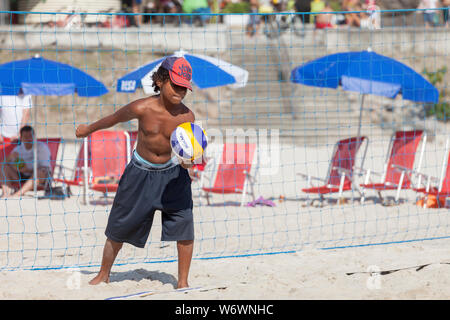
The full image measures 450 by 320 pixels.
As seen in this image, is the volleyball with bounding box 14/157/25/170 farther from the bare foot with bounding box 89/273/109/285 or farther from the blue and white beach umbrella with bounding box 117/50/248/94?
the bare foot with bounding box 89/273/109/285

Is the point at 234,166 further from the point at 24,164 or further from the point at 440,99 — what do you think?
the point at 440,99

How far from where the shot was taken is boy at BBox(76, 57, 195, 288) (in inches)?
162

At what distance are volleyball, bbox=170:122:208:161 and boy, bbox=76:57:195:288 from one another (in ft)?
0.66

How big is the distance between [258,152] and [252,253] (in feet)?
11.3

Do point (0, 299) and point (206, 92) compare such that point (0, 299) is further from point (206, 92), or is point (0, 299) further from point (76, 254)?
point (206, 92)

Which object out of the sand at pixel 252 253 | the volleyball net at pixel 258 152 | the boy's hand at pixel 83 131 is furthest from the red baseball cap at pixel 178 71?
the volleyball net at pixel 258 152

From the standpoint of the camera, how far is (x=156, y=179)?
4137mm

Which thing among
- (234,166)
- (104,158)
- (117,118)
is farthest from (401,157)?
(117,118)

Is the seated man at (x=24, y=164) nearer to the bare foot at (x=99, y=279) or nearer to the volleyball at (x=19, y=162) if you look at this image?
the volleyball at (x=19, y=162)

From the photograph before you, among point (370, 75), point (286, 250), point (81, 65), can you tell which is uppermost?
point (81, 65)

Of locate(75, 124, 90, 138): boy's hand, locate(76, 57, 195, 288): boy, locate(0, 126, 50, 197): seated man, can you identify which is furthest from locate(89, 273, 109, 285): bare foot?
locate(0, 126, 50, 197): seated man

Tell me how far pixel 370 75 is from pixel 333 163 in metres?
1.32
